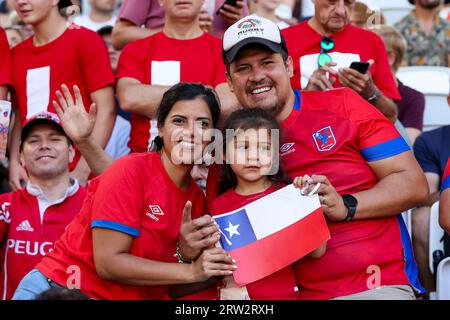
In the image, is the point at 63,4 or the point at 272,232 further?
the point at 63,4

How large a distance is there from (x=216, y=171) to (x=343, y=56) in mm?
1443

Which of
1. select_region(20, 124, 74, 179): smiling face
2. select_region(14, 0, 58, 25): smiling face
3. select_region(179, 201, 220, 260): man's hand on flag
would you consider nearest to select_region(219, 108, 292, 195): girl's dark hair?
select_region(179, 201, 220, 260): man's hand on flag

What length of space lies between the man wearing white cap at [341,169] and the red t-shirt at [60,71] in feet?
4.14

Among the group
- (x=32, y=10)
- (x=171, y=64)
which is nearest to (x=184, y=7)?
(x=171, y=64)

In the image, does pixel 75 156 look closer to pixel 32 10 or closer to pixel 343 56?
pixel 32 10

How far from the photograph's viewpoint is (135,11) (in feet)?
19.6

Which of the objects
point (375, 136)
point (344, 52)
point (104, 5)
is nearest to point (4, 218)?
point (375, 136)

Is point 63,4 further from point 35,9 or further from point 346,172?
point 346,172

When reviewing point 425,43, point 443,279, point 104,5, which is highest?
point 104,5

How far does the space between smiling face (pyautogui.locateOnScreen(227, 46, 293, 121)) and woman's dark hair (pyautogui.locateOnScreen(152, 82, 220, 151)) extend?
256mm

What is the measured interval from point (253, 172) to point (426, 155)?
198cm

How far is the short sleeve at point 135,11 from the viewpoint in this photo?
596cm

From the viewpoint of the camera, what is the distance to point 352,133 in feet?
14.2

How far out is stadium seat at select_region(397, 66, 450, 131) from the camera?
716 centimetres
